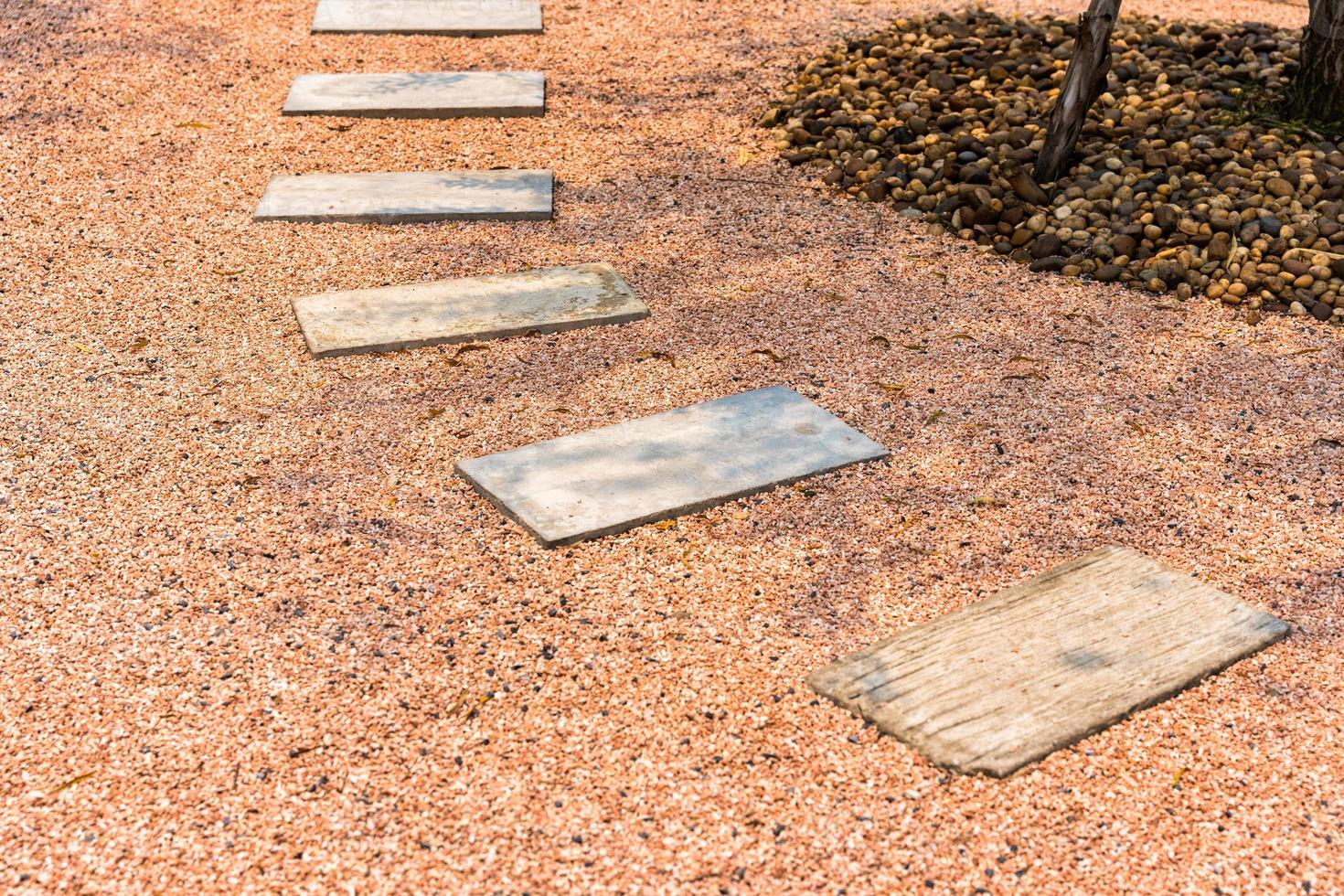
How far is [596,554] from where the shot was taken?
323 centimetres

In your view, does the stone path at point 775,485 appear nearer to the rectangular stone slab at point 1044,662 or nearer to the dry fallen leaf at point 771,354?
the rectangular stone slab at point 1044,662

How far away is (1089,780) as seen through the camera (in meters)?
2.52

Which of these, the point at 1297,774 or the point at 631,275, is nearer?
the point at 1297,774

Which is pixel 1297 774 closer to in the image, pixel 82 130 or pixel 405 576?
pixel 405 576

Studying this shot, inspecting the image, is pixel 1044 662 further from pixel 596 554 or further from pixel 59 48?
pixel 59 48

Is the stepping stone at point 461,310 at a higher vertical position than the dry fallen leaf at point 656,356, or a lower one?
higher

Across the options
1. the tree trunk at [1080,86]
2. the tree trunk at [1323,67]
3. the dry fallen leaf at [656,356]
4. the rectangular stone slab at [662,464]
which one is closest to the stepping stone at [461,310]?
the dry fallen leaf at [656,356]

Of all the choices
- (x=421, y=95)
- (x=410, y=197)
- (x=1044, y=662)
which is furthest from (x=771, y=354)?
(x=421, y=95)

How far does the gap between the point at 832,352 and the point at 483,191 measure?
2.15m

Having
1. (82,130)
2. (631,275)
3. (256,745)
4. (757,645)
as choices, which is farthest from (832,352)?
(82,130)

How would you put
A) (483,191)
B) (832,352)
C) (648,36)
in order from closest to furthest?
(832,352), (483,191), (648,36)

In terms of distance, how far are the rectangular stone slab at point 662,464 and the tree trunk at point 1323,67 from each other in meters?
3.56

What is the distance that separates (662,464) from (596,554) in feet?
1.62

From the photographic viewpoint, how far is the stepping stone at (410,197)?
5.43 meters
